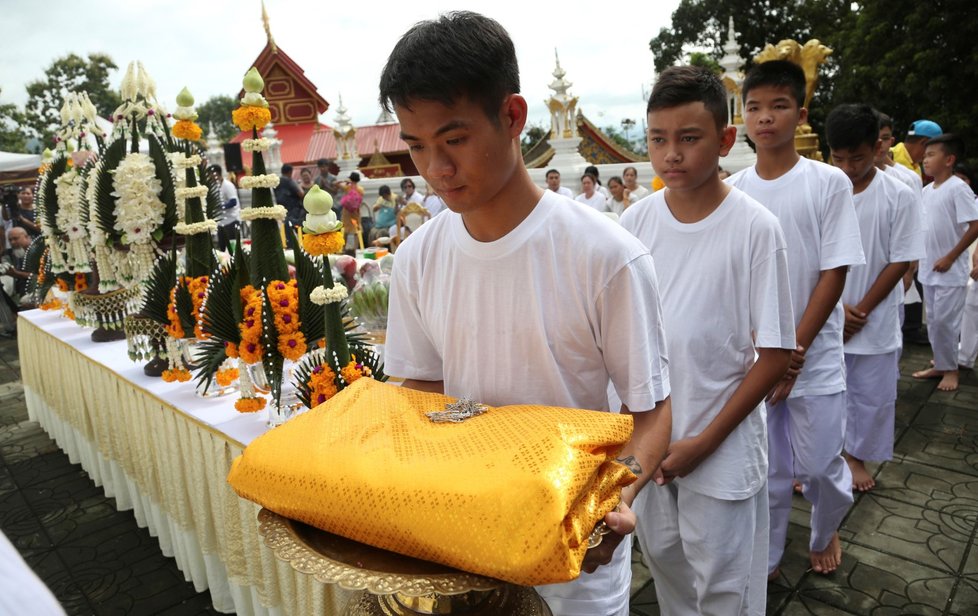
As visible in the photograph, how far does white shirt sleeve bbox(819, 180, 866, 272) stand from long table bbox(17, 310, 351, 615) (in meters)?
1.87

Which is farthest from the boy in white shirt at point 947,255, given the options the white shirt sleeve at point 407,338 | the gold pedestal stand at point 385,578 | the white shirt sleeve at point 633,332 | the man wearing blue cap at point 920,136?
the gold pedestal stand at point 385,578

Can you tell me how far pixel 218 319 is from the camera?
221 centimetres

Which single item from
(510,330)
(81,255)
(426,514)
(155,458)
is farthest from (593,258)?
(81,255)

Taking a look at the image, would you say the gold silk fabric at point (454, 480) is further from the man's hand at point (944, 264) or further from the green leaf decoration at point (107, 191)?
the man's hand at point (944, 264)

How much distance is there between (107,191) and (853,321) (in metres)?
3.33

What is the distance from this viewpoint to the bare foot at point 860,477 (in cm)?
321

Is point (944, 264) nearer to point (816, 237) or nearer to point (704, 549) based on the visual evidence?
point (816, 237)

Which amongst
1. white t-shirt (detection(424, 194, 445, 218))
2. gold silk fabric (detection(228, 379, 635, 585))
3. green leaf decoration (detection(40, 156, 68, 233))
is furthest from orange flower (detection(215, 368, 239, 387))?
white t-shirt (detection(424, 194, 445, 218))

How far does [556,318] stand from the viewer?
3.65ft

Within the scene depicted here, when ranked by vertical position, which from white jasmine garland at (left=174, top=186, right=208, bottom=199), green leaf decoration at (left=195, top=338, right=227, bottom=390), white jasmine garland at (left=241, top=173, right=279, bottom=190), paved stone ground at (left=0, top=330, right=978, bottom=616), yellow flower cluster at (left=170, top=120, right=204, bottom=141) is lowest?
paved stone ground at (left=0, top=330, right=978, bottom=616)

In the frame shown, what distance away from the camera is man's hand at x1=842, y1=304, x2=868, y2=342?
2828mm

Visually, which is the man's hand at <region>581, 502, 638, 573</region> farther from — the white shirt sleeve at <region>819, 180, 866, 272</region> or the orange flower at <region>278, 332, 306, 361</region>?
the white shirt sleeve at <region>819, 180, 866, 272</region>

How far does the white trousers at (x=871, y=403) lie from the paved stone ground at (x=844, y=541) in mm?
279

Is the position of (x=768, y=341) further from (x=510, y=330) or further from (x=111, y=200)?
(x=111, y=200)
